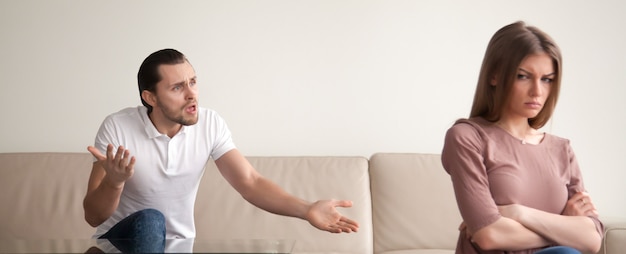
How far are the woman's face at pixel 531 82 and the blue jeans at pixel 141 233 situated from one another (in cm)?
98

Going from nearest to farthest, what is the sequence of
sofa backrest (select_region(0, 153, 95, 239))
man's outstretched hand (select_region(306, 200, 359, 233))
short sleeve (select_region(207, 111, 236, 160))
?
man's outstretched hand (select_region(306, 200, 359, 233))
short sleeve (select_region(207, 111, 236, 160))
sofa backrest (select_region(0, 153, 95, 239))

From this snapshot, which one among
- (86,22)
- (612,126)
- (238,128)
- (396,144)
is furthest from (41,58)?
(612,126)

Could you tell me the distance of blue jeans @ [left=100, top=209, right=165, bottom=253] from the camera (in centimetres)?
193

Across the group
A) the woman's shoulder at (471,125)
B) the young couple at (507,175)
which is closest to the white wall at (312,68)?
the young couple at (507,175)

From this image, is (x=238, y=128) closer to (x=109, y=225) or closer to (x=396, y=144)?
(x=396, y=144)

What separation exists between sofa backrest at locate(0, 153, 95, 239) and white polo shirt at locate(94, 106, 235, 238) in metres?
0.64

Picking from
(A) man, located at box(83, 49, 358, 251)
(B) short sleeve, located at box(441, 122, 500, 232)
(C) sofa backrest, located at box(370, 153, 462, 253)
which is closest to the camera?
(B) short sleeve, located at box(441, 122, 500, 232)

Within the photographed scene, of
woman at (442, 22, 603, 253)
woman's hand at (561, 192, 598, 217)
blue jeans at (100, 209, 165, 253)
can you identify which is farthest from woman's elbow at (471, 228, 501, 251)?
blue jeans at (100, 209, 165, 253)

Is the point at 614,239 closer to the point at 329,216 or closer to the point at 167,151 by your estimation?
the point at 329,216

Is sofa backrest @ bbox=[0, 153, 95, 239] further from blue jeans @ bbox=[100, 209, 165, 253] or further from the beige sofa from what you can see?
blue jeans @ bbox=[100, 209, 165, 253]

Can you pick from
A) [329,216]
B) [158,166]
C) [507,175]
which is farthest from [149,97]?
[507,175]

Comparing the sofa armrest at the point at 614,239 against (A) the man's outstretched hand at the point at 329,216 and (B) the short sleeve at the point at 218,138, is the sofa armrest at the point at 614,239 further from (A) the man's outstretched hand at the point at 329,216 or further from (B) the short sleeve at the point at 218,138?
(B) the short sleeve at the point at 218,138

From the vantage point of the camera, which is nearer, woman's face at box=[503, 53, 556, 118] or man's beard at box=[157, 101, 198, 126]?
woman's face at box=[503, 53, 556, 118]

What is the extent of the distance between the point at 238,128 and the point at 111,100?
0.57 metres
